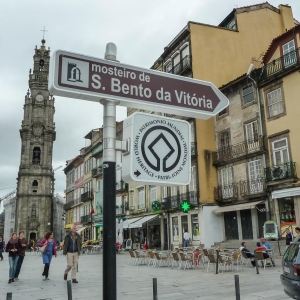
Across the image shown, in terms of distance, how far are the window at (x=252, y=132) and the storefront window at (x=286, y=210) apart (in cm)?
508

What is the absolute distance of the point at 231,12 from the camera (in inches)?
1315

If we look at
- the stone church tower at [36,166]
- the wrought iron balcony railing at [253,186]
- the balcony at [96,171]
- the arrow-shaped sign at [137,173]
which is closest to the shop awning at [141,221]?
the wrought iron balcony railing at [253,186]

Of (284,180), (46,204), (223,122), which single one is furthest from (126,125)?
(46,204)

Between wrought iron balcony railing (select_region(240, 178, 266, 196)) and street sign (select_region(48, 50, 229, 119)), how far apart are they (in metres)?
22.8

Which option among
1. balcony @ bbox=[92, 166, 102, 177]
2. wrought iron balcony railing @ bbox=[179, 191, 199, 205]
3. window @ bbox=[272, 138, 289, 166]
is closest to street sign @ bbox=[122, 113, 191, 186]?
window @ bbox=[272, 138, 289, 166]

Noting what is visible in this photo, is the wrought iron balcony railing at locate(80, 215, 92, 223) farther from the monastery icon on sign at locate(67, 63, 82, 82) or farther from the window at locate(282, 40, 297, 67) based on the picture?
the monastery icon on sign at locate(67, 63, 82, 82)

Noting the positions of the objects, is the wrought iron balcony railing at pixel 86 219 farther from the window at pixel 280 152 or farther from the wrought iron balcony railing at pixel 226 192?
the window at pixel 280 152

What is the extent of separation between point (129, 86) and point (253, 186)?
79.6 ft

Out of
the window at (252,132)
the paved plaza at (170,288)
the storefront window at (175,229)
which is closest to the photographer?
the paved plaza at (170,288)

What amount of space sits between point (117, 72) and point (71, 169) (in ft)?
212

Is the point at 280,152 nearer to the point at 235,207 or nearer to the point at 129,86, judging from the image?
the point at 235,207

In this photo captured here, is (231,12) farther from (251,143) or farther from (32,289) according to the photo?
(32,289)

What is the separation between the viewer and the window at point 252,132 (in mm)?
26477

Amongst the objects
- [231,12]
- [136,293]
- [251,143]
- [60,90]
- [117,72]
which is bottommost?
[136,293]
